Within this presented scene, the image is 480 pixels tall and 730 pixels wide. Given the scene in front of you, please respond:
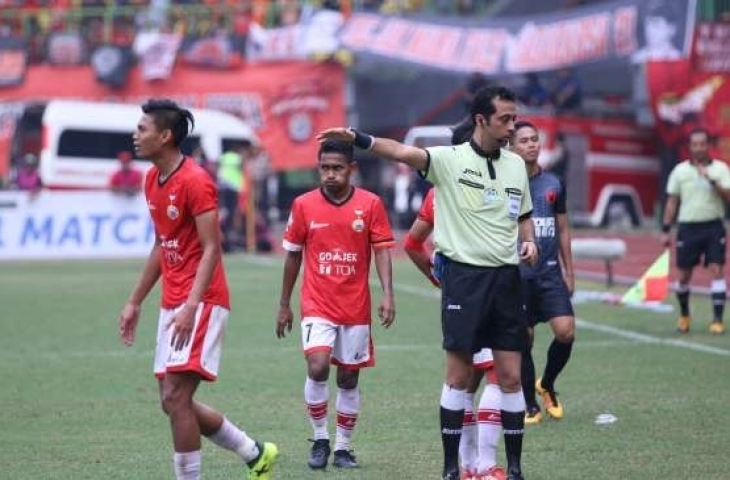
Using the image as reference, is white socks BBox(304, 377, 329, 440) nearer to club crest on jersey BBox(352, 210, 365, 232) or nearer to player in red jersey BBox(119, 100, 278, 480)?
club crest on jersey BBox(352, 210, 365, 232)

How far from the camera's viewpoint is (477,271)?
347 inches

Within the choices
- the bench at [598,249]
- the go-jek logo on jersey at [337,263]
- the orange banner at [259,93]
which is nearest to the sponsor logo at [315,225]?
the go-jek logo on jersey at [337,263]

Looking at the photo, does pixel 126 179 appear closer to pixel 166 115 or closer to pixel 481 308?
pixel 481 308

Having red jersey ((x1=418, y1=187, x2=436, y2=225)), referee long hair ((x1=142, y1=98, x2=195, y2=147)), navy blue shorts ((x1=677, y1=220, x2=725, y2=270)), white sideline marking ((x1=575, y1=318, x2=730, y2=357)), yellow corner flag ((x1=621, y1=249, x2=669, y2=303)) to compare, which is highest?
referee long hair ((x1=142, y1=98, x2=195, y2=147))

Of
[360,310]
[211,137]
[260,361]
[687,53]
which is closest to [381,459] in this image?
[360,310]

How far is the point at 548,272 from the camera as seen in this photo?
11211mm

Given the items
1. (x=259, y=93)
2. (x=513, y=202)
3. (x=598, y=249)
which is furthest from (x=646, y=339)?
(x=259, y=93)

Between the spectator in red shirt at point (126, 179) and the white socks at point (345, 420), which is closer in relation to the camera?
the white socks at point (345, 420)

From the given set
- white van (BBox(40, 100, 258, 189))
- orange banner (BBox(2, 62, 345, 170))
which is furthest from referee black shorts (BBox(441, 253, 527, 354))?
orange banner (BBox(2, 62, 345, 170))

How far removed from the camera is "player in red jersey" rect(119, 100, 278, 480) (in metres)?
8.16

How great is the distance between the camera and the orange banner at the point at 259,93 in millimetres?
38469

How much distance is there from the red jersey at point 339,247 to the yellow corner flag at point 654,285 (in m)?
9.43

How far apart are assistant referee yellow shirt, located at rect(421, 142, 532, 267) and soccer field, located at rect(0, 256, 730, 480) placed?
1.37 metres

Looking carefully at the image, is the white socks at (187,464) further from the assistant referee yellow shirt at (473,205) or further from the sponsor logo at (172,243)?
the assistant referee yellow shirt at (473,205)
